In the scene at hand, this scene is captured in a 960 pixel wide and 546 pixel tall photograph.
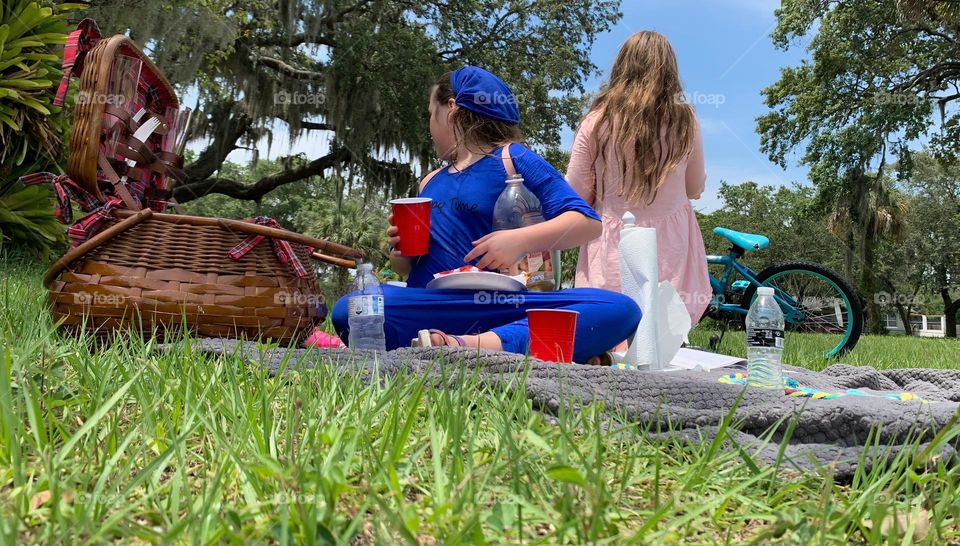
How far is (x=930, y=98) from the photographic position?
15328mm

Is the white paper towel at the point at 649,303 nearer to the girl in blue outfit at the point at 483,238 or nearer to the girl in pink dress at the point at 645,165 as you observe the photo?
the girl in blue outfit at the point at 483,238

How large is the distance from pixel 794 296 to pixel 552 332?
149 inches

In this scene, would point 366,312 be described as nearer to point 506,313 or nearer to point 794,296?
point 506,313

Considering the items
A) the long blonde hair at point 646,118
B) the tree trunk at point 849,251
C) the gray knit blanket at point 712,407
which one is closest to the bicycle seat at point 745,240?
the long blonde hair at point 646,118

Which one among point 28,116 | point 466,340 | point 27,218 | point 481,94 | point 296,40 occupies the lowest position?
point 466,340

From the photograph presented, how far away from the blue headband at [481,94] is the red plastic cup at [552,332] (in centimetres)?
102

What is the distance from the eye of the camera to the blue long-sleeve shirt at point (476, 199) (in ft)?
9.56

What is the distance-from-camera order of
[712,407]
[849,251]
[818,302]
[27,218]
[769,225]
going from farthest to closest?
[769,225], [849,251], [27,218], [818,302], [712,407]

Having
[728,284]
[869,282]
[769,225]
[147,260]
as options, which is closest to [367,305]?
[147,260]

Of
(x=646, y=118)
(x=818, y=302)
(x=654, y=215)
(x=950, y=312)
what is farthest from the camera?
(x=950, y=312)

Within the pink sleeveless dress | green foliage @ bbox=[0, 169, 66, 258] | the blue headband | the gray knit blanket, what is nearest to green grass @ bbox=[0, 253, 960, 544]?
the gray knit blanket

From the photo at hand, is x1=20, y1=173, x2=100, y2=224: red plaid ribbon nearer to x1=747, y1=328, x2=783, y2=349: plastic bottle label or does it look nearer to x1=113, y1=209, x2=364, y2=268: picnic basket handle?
x1=113, y1=209, x2=364, y2=268: picnic basket handle

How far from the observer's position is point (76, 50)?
2.91 metres

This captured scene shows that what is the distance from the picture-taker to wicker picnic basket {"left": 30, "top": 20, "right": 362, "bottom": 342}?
2.57m
